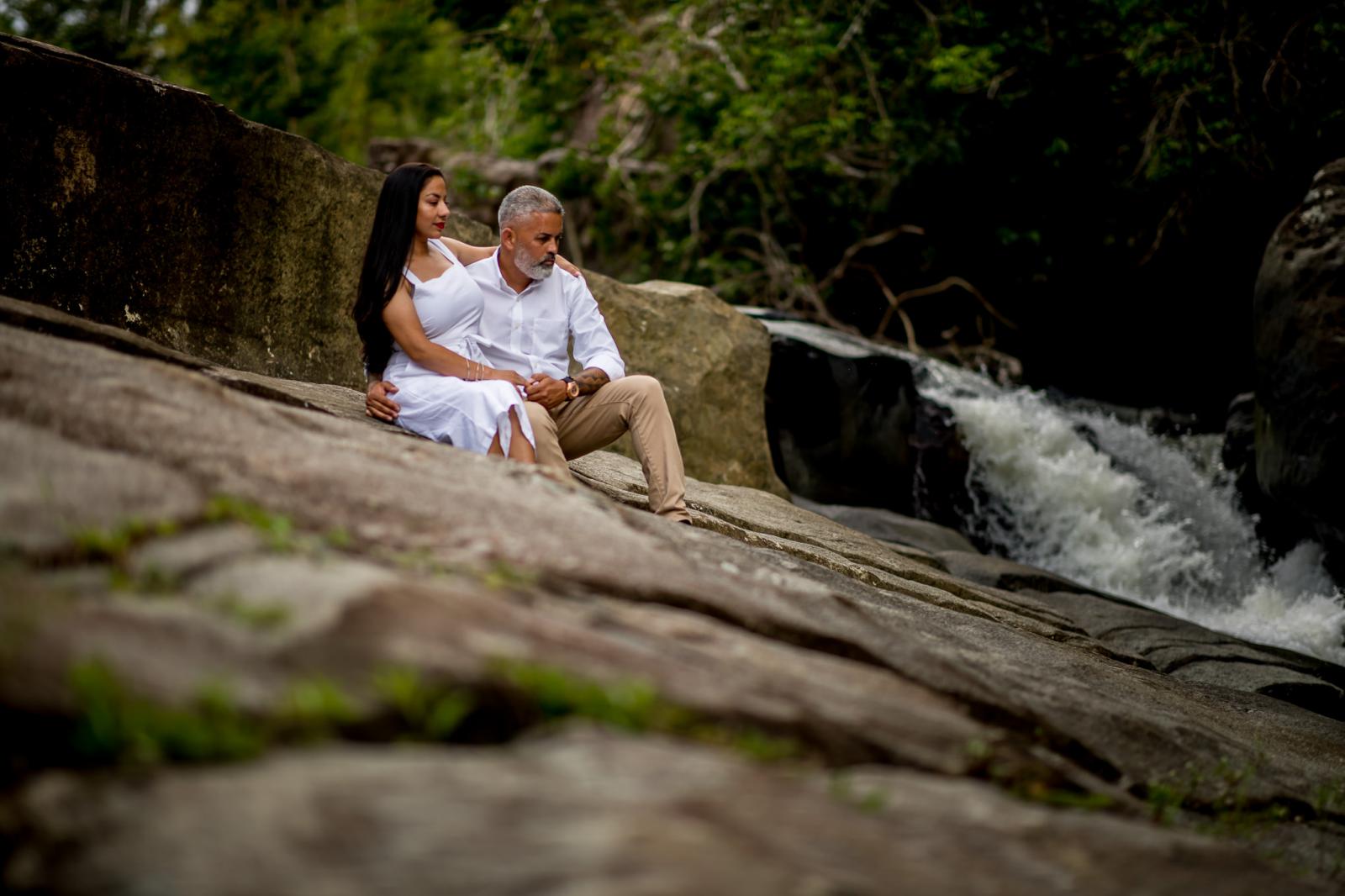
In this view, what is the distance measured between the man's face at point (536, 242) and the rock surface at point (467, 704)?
151 cm

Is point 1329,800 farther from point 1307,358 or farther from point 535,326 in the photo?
point 1307,358

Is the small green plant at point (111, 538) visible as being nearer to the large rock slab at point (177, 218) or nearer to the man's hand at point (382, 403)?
the man's hand at point (382, 403)

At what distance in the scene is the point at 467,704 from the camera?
6.42ft

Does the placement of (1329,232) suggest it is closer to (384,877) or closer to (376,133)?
(384,877)

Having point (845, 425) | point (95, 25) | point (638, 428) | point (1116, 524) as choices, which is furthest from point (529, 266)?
point (95, 25)

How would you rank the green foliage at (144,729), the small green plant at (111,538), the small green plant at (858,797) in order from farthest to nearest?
the small green plant at (111,538) → the small green plant at (858,797) → the green foliage at (144,729)

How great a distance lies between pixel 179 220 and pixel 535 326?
80.6 inches

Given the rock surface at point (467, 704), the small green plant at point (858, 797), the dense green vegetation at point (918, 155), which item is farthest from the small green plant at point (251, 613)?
the dense green vegetation at point (918, 155)

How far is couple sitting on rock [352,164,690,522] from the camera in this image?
4.73m

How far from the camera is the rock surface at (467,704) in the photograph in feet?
5.25

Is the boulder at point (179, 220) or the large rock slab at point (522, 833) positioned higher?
the boulder at point (179, 220)

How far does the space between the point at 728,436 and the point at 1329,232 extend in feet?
16.7

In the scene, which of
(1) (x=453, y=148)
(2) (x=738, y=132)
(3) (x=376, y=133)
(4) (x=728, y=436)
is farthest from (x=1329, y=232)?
(3) (x=376, y=133)

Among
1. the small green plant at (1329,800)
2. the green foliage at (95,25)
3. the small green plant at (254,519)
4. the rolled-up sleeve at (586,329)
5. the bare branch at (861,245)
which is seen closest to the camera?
the small green plant at (254,519)
